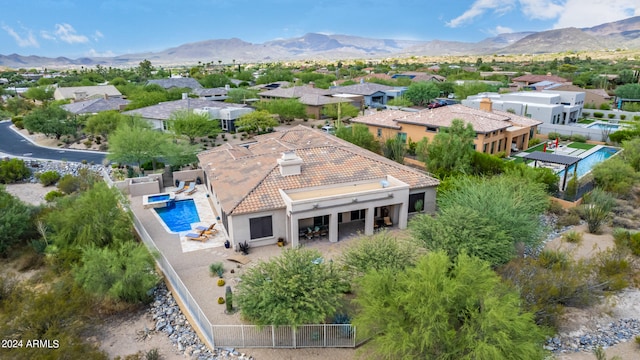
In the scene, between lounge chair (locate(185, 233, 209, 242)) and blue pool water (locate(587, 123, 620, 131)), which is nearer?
lounge chair (locate(185, 233, 209, 242))

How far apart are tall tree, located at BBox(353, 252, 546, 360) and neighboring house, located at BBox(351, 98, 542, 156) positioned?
3069cm

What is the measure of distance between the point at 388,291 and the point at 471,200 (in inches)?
389

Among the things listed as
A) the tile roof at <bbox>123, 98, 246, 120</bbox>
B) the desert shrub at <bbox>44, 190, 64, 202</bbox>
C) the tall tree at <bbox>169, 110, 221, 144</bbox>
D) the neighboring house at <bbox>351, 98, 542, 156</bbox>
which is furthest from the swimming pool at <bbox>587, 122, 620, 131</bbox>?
the desert shrub at <bbox>44, 190, 64, 202</bbox>

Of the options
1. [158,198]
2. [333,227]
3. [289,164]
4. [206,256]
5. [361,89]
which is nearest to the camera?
[206,256]

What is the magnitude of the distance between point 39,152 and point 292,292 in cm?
4995

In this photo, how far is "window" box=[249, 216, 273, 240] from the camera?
983 inches

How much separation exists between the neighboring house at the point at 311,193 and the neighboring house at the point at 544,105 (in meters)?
35.1

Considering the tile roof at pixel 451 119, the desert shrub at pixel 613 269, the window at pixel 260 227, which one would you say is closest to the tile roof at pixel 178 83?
the tile roof at pixel 451 119

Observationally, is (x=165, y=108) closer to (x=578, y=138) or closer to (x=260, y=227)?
(x=260, y=227)

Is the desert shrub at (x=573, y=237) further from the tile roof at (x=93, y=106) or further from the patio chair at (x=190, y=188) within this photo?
the tile roof at (x=93, y=106)

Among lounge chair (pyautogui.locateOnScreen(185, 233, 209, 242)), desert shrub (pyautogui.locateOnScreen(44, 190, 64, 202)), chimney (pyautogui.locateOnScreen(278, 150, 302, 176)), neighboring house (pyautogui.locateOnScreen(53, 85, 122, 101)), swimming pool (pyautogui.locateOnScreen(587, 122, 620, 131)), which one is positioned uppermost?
neighboring house (pyautogui.locateOnScreen(53, 85, 122, 101))

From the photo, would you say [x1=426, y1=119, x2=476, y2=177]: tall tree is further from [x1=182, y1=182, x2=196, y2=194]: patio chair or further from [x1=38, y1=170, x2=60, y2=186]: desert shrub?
[x1=38, y1=170, x2=60, y2=186]: desert shrub

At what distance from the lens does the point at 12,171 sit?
41250 millimetres

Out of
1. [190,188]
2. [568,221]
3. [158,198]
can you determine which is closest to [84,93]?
Result: [190,188]
